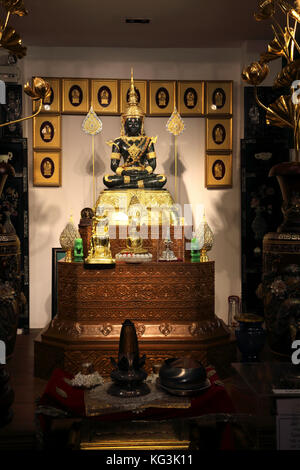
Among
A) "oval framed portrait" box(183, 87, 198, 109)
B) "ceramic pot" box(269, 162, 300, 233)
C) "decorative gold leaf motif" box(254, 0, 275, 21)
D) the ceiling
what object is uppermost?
the ceiling

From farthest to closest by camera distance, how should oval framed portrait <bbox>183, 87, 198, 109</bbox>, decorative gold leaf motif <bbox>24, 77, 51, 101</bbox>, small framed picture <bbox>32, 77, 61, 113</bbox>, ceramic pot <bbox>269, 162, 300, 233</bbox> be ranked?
1. oval framed portrait <bbox>183, 87, 198, 109</bbox>
2. small framed picture <bbox>32, 77, 61, 113</bbox>
3. decorative gold leaf motif <bbox>24, 77, 51, 101</bbox>
4. ceramic pot <bbox>269, 162, 300, 233</bbox>

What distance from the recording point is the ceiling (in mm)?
4117

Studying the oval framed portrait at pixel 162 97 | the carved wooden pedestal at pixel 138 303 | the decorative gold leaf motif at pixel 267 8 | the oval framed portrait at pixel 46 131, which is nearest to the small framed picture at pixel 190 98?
the oval framed portrait at pixel 162 97

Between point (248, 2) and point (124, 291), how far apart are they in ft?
8.68

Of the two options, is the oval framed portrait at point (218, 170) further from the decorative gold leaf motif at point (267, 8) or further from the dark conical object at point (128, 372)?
the dark conical object at point (128, 372)

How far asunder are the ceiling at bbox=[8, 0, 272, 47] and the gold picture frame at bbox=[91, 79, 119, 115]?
1.28ft

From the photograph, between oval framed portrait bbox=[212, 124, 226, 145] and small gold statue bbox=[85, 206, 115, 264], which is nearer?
small gold statue bbox=[85, 206, 115, 264]

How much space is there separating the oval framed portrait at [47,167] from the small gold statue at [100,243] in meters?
1.79

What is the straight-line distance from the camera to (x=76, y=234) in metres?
3.57

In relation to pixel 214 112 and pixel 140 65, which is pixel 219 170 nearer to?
pixel 214 112

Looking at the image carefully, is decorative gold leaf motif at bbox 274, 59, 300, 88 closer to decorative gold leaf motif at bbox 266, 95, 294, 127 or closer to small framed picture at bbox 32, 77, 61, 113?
decorative gold leaf motif at bbox 266, 95, 294, 127

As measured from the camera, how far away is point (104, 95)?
4996mm

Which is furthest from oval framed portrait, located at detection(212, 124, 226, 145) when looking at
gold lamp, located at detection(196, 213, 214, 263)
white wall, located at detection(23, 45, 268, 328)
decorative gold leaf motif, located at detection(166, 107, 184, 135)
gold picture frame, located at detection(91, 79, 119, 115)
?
gold lamp, located at detection(196, 213, 214, 263)
